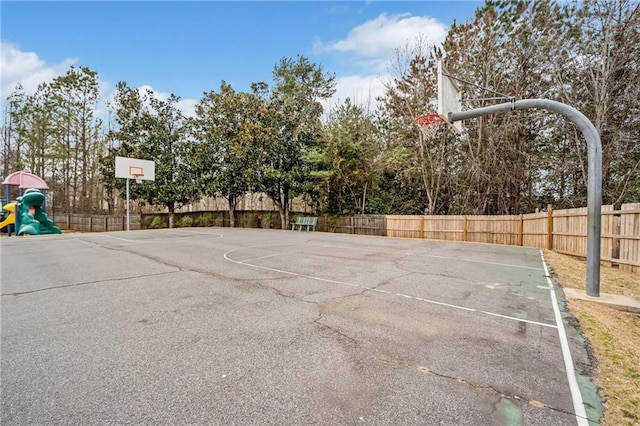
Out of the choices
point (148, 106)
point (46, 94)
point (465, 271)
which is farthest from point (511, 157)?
point (46, 94)

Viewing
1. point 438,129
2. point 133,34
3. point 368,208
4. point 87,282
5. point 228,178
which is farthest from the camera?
point 228,178

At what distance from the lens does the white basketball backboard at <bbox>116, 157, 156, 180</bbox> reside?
18.3 metres

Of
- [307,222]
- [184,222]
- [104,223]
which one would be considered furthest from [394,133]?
[104,223]

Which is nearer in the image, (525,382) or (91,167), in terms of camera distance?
(525,382)

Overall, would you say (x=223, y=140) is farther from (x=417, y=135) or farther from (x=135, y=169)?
(x=417, y=135)

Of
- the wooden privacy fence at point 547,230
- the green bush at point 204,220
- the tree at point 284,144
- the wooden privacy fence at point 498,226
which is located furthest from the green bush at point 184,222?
the wooden privacy fence at point 547,230

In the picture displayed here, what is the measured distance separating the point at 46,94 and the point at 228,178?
15.4 meters

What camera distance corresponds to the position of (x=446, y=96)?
6.12m

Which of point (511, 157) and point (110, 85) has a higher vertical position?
point (110, 85)

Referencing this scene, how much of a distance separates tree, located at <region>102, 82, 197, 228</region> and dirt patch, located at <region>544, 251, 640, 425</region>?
21.3 m

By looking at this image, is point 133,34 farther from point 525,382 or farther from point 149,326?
point 525,382

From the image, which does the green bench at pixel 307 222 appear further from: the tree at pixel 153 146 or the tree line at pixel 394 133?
the tree at pixel 153 146

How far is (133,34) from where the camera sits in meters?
→ 11.4

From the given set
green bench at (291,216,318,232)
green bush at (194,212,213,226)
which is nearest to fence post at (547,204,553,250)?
green bench at (291,216,318,232)
